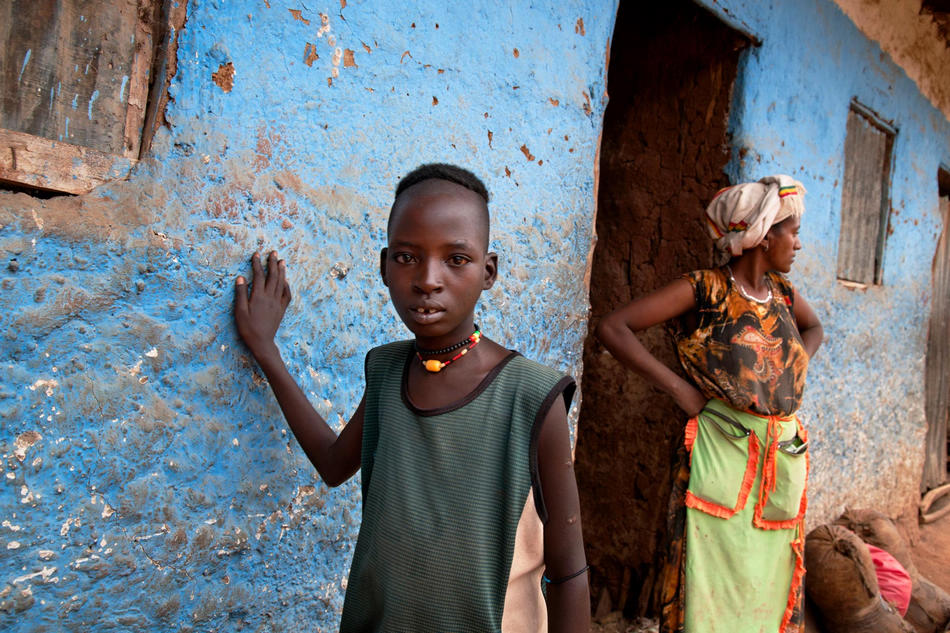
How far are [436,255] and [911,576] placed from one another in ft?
12.6

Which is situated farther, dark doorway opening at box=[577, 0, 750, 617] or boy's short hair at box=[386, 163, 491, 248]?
dark doorway opening at box=[577, 0, 750, 617]

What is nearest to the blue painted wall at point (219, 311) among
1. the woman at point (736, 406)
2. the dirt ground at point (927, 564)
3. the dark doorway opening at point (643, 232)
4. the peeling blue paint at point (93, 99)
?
the peeling blue paint at point (93, 99)

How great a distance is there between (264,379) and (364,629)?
601mm

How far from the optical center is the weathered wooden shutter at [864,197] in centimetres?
419

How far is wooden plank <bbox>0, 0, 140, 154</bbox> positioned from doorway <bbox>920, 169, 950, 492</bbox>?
6.14 meters

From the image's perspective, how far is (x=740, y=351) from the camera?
2.30 metres

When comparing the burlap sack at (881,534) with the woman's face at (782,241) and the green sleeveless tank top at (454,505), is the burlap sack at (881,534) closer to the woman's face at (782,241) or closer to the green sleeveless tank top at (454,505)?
the woman's face at (782,241)

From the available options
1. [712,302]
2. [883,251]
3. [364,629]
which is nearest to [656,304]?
[712,302]

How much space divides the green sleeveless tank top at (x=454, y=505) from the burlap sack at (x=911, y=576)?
336 cm

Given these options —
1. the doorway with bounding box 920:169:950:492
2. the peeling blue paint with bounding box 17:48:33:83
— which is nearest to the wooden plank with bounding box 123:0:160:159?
the peeling blue paint with bounding box 17:48:33:83

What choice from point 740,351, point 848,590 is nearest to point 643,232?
point 740,351

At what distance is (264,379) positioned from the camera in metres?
1.56

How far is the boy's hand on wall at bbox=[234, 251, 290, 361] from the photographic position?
4.86 ft

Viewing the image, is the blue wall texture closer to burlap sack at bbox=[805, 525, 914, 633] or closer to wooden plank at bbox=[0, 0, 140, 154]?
wooden plank at bbox=[0, 0, 140, 154]
